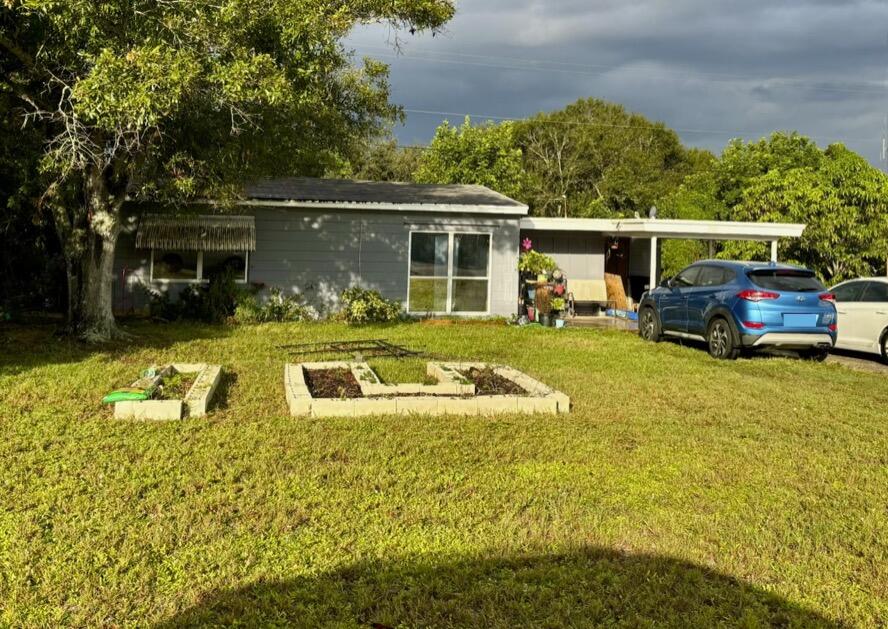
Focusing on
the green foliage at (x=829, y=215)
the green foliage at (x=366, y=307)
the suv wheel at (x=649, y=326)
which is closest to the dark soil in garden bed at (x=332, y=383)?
the green foliage at (x=366, y=307)

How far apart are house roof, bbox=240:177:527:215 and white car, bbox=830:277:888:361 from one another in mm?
6633

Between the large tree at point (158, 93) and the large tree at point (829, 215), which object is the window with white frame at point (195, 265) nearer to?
the large tree at point (158, 93)

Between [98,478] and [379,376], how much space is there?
4305 mm

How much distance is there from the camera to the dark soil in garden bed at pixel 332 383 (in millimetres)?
7738

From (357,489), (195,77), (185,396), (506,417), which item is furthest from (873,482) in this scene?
(195,77)

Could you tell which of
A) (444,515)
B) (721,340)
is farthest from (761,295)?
(444,515)

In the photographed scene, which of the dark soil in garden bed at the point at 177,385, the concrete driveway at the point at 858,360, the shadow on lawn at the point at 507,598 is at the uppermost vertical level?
the concrete driveway at the point at 858,360

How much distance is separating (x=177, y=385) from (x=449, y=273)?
935cm

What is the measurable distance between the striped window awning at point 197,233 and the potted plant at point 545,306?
20.4 feet

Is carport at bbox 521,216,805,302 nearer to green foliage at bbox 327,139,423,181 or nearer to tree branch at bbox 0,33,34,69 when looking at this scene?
tree branch at bbox 0,33,34,69

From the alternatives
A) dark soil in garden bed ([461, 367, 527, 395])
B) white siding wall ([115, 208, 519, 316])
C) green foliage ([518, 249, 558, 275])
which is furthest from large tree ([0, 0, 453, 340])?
green foliage ([518, 249, 558, 275])

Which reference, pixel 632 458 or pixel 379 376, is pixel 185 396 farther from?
pixel 632 458

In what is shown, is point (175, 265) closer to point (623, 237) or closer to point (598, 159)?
point (623, 237)

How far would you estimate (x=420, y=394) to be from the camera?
7.79 meters
